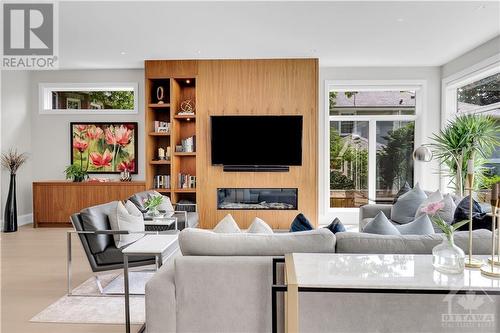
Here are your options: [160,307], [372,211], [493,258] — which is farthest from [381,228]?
[372,211]

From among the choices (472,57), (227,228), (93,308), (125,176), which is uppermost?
(472,57)

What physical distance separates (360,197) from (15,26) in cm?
625

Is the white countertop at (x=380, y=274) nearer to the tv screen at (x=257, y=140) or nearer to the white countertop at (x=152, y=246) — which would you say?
the white countertop at (x=152, y=246)

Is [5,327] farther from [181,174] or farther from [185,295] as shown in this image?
[181,174]

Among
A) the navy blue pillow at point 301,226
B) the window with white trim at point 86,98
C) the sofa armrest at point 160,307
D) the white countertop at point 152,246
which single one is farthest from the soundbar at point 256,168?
the sofa armrest at point 160,307

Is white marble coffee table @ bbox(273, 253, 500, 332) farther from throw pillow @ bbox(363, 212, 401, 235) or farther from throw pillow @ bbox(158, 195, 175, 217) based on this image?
throw pillow @ bbox(158, 195, 175, 217)

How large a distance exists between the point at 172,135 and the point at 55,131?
263 centimetres

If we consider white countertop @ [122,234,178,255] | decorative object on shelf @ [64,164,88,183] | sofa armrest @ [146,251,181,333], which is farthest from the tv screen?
sofa armrest @ [146,251,181,333]

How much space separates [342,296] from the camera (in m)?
1.98

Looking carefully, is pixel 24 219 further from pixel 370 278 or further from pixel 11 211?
pixel 370 278

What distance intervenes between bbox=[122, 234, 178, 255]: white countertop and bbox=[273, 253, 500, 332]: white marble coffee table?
3.19ft

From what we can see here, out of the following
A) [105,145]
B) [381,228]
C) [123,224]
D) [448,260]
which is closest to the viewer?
[448,260]

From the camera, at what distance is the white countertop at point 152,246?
2.46 m

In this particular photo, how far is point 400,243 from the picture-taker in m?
2.20
